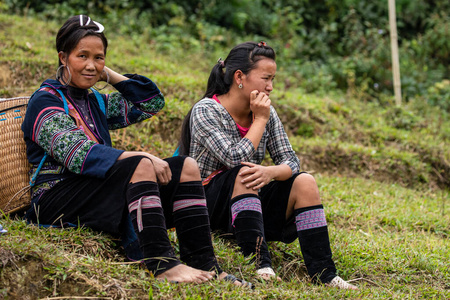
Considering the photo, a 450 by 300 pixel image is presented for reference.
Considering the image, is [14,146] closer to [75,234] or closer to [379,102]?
[75,234]

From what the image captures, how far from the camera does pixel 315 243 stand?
3.09 m

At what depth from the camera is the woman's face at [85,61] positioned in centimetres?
300

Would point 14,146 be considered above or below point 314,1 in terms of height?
below

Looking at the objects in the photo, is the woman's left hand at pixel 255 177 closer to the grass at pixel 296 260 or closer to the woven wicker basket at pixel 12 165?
the grass at pixel 296 260

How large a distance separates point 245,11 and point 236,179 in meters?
8.29

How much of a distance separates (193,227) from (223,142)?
0.68 m

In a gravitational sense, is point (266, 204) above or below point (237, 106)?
below

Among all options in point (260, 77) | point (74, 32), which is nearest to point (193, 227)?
point (260, 77)

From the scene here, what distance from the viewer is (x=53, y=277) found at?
2.41 meters

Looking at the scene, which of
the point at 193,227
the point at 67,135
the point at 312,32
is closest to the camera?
the point at 67,135

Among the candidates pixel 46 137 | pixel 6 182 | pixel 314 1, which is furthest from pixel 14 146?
pixel 314 1

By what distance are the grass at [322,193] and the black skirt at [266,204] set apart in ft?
0.64

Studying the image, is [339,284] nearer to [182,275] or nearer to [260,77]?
[182,275]

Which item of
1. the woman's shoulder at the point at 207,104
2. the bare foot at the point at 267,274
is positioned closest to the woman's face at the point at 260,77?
the woman's shoulder at the point at 207,104
